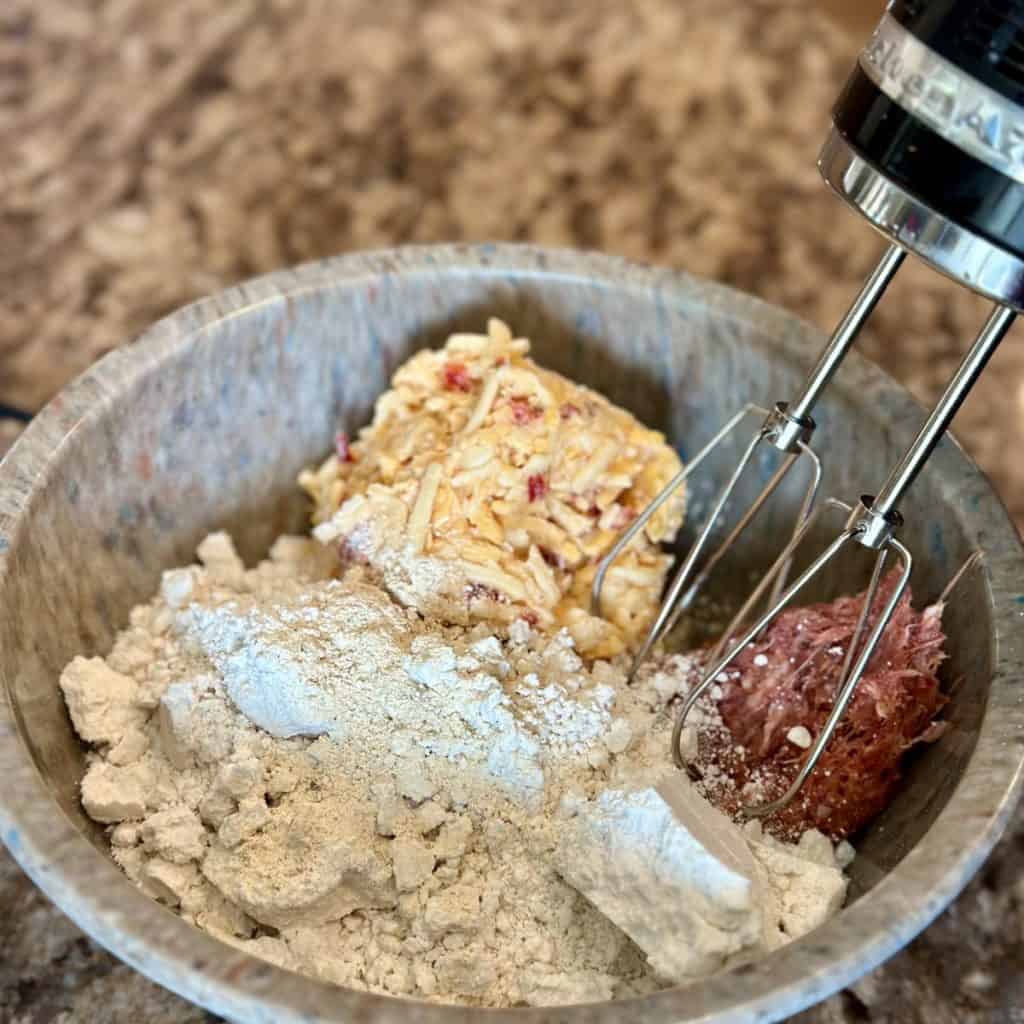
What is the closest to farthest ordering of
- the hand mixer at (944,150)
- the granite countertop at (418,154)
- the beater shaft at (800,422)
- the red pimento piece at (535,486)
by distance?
the hand mixer at (944,150) < the beater shaft at (800,422) < the red pimento piece at (535,486) < the granite countertop at (418,154)

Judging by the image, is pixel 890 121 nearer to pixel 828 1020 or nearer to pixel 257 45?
pixel 828 1020

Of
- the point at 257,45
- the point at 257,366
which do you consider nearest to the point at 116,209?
the point at 257,45

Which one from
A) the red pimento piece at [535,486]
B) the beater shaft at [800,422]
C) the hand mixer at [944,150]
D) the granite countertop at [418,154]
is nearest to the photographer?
the hand mixer at [944,150]

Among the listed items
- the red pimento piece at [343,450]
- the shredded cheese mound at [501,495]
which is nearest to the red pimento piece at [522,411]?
the shredded cheese mound at [501,495]

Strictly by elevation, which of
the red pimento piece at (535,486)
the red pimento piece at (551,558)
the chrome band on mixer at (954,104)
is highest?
the chrome band on mixer at (954,104)

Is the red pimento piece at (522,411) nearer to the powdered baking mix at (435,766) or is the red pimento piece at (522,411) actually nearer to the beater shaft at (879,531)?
the powdered baking mix at (435,766)

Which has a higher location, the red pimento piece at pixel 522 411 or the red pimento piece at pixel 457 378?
the red pimento piece at pixel 522 411

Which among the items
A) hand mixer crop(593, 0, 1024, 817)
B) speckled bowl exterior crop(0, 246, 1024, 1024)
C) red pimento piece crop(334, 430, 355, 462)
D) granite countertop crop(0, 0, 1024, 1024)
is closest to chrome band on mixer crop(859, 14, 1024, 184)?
hand mixer crop(593, 0, 1024, 817)
